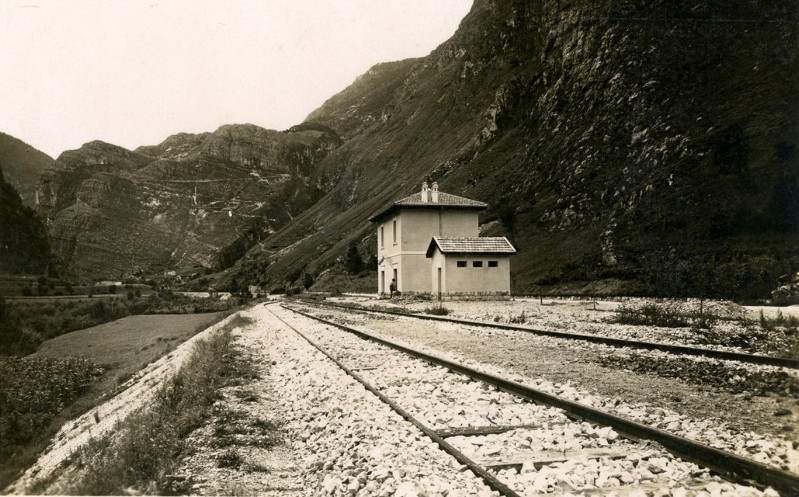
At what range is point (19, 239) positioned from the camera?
83.2m

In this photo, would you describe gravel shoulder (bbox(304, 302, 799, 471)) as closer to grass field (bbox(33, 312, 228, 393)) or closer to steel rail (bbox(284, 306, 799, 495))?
steel rail (bbox(284, 306, 799, 495))

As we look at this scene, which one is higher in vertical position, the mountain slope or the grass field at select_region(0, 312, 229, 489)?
the mountain slope

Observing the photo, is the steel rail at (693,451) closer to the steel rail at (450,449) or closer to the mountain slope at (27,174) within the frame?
the steel rail at (450,449)

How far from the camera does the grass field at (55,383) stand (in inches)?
452

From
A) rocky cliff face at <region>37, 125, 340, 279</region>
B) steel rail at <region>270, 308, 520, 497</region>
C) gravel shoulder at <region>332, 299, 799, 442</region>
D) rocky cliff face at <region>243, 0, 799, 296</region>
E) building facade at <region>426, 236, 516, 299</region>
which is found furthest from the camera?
rocky cliff face at <region>37, 125, 340, 279</region>

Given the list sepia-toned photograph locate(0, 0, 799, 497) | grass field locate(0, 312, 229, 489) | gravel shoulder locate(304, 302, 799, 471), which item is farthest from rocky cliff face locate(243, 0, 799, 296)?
grass field locate(0, 312, 229, 489)

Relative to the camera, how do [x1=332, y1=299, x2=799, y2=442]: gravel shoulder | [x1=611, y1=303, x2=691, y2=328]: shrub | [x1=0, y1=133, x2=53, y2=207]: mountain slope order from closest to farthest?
[x1=332, y1=299, x2=799, y2=442]: gravel shoulder
[x1=611, y1=303, x2=691, y2=328]: shrub
[x1=0, y1=133, x2=53, y2=207]: mountain slope

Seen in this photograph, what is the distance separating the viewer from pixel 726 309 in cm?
1730

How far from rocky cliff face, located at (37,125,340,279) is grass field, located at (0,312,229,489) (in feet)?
329

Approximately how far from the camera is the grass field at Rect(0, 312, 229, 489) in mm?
11484

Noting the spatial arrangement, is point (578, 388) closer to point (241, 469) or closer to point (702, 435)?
point (702, 435)

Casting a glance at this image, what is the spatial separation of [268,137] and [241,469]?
662ft

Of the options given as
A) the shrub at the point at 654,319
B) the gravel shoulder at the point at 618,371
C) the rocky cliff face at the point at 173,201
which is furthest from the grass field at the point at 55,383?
the rocky cliff face at the point at 173,201

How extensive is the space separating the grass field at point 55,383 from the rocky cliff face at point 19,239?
4186 cm
